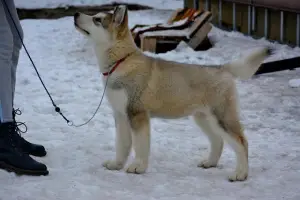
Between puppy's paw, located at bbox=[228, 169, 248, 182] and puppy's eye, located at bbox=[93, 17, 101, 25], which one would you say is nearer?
puppy's paw, located at bbox=[228, 169, 248, 182]

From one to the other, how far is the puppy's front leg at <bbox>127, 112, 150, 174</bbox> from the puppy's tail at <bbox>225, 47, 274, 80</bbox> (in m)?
0.75

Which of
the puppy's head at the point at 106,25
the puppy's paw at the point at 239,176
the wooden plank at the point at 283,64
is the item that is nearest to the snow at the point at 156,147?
the puppy's paw at the point at 239,176

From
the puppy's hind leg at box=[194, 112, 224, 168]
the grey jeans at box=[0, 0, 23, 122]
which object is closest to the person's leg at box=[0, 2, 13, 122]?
the grey jeans at box=[0, 0, 23, 122]

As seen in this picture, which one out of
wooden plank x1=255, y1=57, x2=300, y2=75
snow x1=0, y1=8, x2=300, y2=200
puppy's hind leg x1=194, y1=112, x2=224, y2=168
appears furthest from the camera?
wooden plank x1=255, y1=57, x2=300, y2=75

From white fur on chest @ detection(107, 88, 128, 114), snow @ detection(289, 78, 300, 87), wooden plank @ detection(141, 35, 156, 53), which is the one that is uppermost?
white fur on chest @ detection(107, 88, 128, 114)

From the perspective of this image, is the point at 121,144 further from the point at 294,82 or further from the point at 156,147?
the point at 294,82

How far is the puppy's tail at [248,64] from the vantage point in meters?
4.43

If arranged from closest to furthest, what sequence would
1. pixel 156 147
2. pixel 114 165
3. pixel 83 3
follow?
pixel 114 165 → pixel 156 147 → pixel 83 3

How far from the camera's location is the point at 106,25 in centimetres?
442

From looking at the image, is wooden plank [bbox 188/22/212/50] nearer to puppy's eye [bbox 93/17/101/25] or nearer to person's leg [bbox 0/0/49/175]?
puppy's eye [bbox 93/17/101/25]

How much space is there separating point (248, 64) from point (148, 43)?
199 inches

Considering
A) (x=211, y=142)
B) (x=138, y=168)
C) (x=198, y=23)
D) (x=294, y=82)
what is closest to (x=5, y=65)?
(x=138, y=168)

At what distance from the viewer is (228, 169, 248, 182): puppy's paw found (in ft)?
14.0

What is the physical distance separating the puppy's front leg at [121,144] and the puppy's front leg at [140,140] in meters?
0.12
